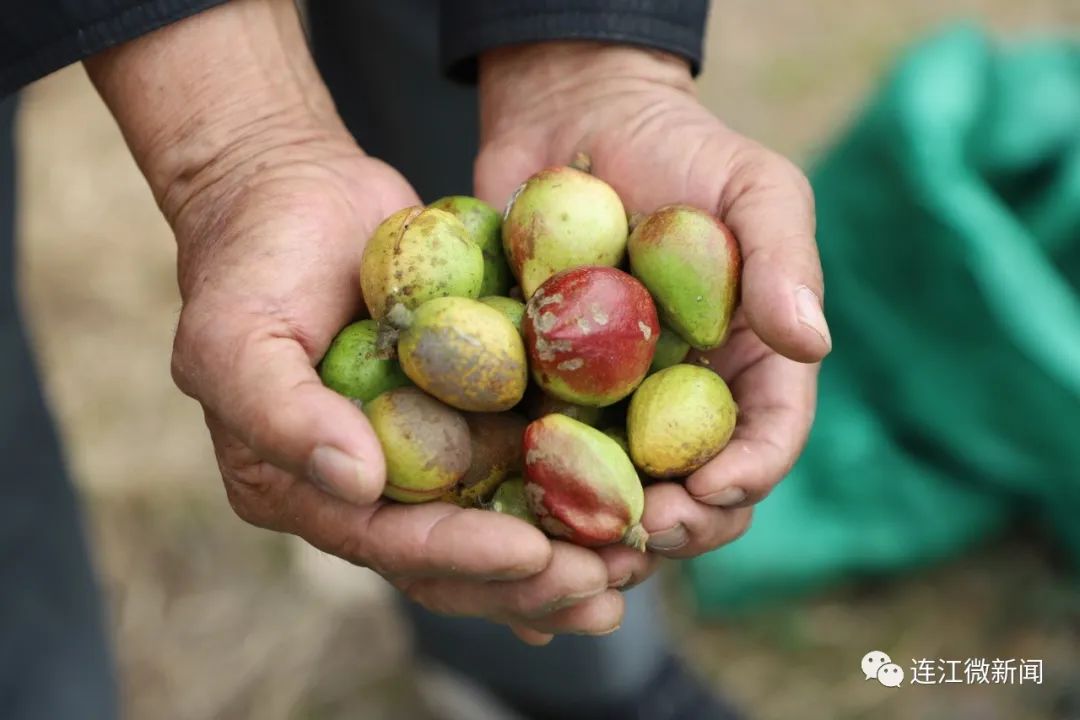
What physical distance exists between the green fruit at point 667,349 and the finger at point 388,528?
44 centimetres

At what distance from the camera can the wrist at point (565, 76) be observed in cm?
197

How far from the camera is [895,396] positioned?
10.5 feet

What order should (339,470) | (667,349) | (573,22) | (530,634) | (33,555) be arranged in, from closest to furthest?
1. (339,470)
2. (530,634)
3. (667,349)
4. (573,22)
5. (33,555)

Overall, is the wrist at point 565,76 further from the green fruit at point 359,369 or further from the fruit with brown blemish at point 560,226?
the green fruit at point 359,369

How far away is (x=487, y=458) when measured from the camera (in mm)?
1608

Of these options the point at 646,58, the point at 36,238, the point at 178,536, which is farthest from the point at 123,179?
the point at 646,58

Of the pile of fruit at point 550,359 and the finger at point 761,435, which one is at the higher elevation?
the pile of fruit at point 550,359

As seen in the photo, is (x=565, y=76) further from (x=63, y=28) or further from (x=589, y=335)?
(x=63, y=28)

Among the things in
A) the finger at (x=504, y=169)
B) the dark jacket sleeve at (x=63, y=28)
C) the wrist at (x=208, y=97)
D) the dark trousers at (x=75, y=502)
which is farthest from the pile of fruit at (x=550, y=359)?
the dark trousers at (x=75, y=502)

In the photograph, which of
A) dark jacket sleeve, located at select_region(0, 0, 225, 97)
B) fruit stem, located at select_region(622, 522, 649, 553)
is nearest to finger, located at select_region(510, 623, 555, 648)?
fruit stem, located at select_region(622, 522, 649, 553)

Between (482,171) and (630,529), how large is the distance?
83cm

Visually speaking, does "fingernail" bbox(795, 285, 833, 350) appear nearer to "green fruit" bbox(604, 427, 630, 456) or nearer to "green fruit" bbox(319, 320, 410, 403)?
"green fruit" bbox(604, 427, 630, 456)

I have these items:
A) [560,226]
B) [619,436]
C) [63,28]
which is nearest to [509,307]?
[560,226]

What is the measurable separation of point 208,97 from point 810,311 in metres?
1.05
